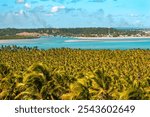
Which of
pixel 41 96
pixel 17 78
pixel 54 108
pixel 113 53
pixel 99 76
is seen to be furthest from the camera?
pixel 113 53

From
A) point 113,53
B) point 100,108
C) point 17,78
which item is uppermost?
point 100,108

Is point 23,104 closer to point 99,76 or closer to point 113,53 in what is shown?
point 99,76

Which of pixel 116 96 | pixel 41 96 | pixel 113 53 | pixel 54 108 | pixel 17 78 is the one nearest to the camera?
pixel 54 108

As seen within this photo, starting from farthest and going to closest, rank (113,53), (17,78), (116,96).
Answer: (113,53) → (17,78) → (116,96)

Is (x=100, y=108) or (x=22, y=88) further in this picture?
(x=22, y=88)

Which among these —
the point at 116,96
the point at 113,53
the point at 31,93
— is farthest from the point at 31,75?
the point at 113,53

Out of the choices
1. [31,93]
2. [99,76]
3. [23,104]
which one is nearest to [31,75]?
[31,93]

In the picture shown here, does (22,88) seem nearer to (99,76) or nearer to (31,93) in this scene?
(31,93)

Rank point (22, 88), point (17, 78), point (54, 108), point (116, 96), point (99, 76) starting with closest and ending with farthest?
Result: point (54, 108) → point (116, 96) → point (22, 88) → point (99, 76) → point (17, 78)

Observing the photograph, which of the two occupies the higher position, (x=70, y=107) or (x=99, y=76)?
(x=70, y=107)
